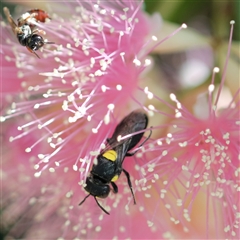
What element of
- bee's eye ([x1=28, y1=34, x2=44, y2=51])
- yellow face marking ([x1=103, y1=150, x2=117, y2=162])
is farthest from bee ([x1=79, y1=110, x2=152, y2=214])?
bee's eye ([x1=28, y1=34, x2=44, y2=51])

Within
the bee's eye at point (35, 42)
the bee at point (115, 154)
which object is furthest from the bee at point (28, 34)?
the bee at point (115, 154)

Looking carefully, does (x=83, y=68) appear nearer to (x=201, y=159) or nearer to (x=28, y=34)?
(x=28, y=34)

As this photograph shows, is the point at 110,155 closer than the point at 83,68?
Yes

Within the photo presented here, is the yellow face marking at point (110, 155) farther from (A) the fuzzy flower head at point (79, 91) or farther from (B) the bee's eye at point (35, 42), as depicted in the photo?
(B) the bee's eye at point (35, 42)

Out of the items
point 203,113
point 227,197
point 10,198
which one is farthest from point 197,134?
point 10,198

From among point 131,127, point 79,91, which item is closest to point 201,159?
point 131,127
